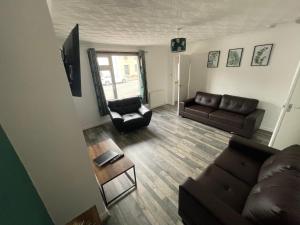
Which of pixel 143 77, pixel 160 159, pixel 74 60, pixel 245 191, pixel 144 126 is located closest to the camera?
pixel 74 60

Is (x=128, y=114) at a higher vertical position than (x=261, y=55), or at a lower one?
lower

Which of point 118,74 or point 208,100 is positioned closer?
point 208,100

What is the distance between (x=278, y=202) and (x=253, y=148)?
0.99 m

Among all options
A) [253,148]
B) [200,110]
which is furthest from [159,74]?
[253,148]

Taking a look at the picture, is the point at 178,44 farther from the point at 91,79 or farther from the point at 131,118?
the point at 91,79

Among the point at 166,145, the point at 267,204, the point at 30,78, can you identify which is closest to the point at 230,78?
the point at 166,145

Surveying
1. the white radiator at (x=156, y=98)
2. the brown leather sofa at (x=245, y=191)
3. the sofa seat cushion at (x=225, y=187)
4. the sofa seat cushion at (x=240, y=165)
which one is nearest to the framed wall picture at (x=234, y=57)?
the white radiator at (x=156, y=98)

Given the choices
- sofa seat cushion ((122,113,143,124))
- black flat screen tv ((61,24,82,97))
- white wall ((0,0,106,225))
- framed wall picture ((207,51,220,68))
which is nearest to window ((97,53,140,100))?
sofa seat cushion ((122,113,143,124))

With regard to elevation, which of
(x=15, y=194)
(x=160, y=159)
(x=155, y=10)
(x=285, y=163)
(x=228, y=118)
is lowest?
(x=160, y=159)

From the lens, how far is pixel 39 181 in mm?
978

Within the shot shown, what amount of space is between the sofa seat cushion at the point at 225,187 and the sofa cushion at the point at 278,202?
0.25 metres

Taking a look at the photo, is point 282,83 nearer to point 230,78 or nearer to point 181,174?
point 230,78

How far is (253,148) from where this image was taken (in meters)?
1.61

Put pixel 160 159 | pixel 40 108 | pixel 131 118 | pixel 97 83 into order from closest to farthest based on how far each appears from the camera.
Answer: pixel 40 108
pixel 160 159
pixel 131 118
pixel 97 83
